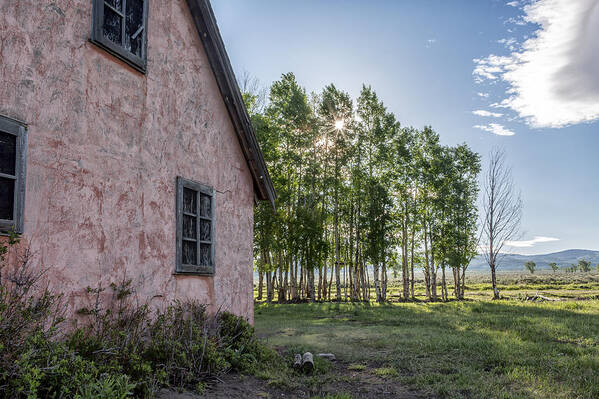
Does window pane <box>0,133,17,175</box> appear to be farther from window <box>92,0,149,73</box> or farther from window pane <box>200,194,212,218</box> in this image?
window pane <box>200,194,212,218</box>

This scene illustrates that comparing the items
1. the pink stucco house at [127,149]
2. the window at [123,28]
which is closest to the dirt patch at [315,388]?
the pink stucco house at [127,149]

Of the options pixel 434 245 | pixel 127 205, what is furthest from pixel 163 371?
pixel 434 245

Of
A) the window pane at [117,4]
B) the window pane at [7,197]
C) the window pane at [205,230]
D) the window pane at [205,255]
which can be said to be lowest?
the window pane at [205,255]

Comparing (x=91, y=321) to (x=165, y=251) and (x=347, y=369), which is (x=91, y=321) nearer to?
(x=165, y=251)

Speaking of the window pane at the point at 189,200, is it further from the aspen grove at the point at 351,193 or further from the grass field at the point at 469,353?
the aspen grove at the point at 351,193

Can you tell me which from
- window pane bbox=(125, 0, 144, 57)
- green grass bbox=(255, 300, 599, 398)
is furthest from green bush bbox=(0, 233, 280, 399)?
Answer: window pane bbox=(125, 0, 144, 57)

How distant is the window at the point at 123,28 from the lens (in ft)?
19.8

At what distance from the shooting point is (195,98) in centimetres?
841

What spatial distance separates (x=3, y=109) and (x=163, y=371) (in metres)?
3.78

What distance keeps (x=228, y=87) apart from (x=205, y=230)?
3266 millimetres

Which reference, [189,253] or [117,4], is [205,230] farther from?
[117,4]

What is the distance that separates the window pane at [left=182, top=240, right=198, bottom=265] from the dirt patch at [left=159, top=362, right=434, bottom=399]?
2.23 metres

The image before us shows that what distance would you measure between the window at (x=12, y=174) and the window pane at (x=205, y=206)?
383 cm

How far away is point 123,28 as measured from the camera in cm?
658
